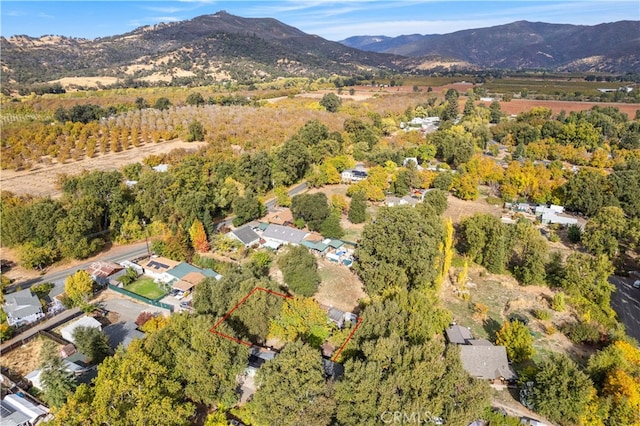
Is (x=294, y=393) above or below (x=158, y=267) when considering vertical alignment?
above

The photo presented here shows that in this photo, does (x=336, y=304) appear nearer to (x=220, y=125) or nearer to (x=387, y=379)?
(x=387, y=379)

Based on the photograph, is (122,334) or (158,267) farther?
(158,267)

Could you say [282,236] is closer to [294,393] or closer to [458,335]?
[458,335]

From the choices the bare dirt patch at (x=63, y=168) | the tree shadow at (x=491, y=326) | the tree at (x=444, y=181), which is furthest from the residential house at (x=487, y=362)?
the bare dirt patch at (x=63, y=168)

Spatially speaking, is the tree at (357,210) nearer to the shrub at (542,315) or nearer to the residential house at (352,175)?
the residential house at (352,175)

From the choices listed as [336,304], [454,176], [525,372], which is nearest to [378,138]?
[454,176]

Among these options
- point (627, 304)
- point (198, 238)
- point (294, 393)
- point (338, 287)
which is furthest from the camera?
point (198, 238)

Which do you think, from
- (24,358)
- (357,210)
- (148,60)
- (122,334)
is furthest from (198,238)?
(148,60)

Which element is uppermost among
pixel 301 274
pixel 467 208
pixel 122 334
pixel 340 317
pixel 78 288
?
pixel 301 274
